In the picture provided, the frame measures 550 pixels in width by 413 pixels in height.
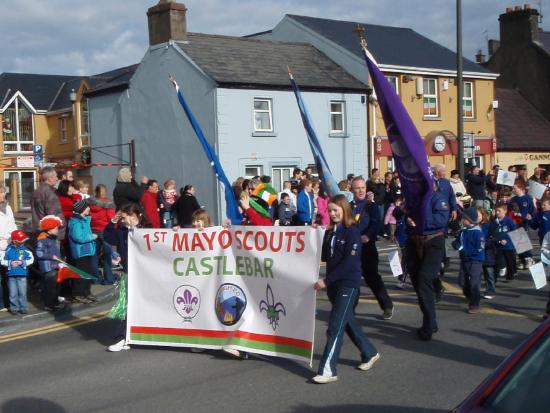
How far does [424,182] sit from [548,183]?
37.7 ft

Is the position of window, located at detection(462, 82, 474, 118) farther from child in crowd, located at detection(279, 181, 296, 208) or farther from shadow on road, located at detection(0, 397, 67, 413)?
shadow on road, located at detection(0, 397, 67, 413)

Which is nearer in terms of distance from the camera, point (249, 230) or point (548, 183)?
point (249, 230)

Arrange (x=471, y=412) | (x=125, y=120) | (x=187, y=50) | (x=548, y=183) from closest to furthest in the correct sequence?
(x=471, y=412) → (x=548, y=183) → (x=187, y=50) → (x=125, y=120)

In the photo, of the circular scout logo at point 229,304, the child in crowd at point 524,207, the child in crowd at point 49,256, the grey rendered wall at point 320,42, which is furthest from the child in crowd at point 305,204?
the grey rendered wall at point 320,42

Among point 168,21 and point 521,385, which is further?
point 168,21

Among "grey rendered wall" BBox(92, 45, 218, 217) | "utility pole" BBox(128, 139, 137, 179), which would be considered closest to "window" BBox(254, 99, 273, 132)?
"grey rendered wall" BBox(92, 45, 218, 217)

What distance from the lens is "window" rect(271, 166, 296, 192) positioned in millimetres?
29125

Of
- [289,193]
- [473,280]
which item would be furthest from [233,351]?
[289,193]

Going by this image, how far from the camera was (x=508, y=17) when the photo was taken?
4316 cm

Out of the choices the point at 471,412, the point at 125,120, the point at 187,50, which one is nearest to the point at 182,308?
the point at 471,412

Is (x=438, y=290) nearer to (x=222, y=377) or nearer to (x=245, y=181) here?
(x=222, y=377)

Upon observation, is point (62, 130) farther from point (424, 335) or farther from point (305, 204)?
point (424, 335)

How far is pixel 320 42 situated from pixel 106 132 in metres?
10.5

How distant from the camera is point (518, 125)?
40.6 meters
